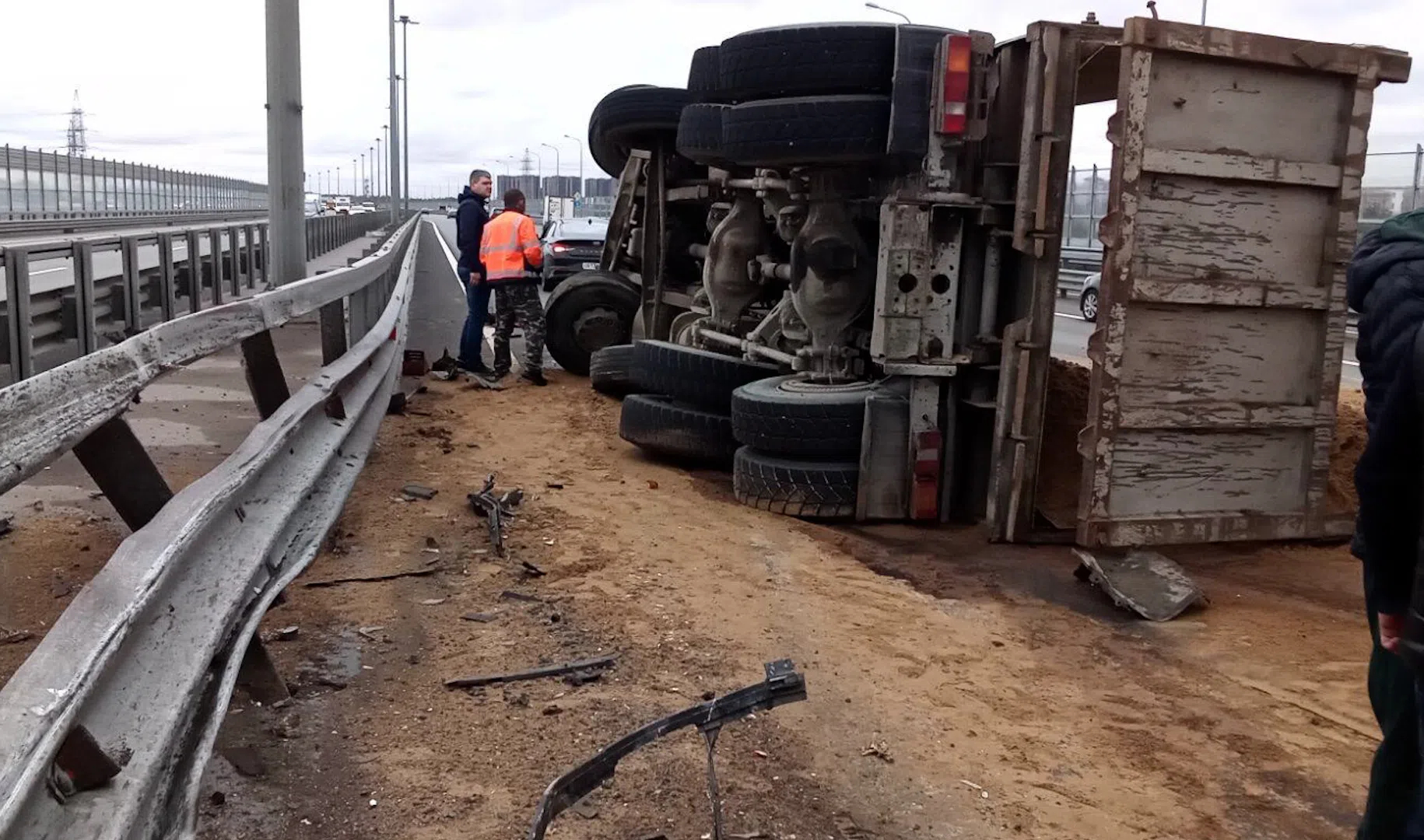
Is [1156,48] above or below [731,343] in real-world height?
above

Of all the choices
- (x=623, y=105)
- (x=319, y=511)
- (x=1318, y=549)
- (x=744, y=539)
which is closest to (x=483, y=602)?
(x=319, y=511)

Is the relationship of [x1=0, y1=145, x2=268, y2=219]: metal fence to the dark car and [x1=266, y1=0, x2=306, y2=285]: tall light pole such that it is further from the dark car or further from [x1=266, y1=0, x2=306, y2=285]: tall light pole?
[x1=266, y1=0, x2=306, y2=285]: tall light pole

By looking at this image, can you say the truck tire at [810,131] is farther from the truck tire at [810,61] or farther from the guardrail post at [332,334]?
the guardrail post at [332,334]

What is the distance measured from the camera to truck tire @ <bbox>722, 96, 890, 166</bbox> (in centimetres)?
648

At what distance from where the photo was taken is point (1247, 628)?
17.0 ft

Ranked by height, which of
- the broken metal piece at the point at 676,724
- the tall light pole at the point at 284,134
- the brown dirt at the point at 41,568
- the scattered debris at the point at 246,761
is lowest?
the brown dirt at the point at 41,568

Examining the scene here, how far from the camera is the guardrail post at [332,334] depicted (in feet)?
20.2

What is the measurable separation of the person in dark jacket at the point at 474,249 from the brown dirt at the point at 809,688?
5.97 meters

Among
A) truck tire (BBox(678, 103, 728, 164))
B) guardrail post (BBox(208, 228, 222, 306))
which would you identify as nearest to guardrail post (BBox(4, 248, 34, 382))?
truck tire (BBox(678, 103, 728, 164))

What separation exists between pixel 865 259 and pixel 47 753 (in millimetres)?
5725

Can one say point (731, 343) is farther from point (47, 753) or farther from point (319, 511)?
point (47, 753)

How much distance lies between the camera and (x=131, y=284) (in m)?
10.5

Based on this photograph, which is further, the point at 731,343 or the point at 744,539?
the point at 731,343

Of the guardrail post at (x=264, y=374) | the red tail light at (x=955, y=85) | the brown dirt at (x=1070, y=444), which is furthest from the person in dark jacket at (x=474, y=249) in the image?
the guardrail post at (x=264, y=374)
